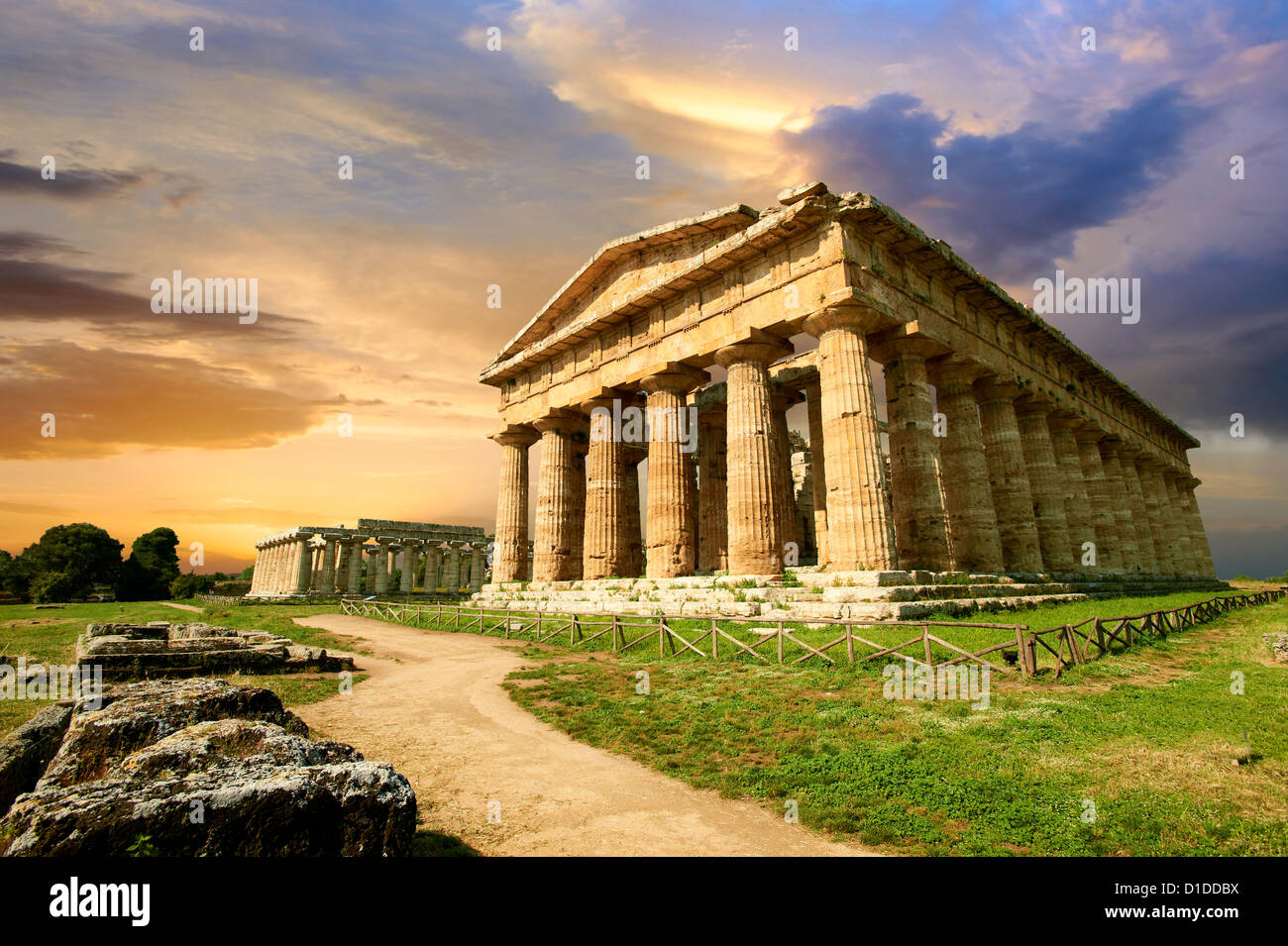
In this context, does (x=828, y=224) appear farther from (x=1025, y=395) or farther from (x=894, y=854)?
(x=894, y=854)

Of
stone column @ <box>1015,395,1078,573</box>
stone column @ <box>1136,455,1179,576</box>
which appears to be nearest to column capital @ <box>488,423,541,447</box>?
stone column @ <box>1015,395,1078,573</box>

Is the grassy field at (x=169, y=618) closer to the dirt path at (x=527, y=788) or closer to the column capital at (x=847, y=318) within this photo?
the dirt path at (x=527, y=788)

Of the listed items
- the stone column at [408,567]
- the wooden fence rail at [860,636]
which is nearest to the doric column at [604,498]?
the wooden fence rail at [860,636]

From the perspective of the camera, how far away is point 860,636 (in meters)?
12.2

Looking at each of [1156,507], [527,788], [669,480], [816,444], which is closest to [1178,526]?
[1156,507]

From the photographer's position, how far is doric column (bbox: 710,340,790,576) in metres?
18.4

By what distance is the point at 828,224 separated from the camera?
17609mm

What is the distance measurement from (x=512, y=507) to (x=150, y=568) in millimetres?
59492

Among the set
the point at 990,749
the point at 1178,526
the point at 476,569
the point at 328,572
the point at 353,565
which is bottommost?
the point at 476,569

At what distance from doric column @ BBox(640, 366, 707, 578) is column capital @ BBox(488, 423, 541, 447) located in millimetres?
9600

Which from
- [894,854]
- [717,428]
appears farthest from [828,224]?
[894,854]

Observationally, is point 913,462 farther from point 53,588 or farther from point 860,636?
point 53,588
